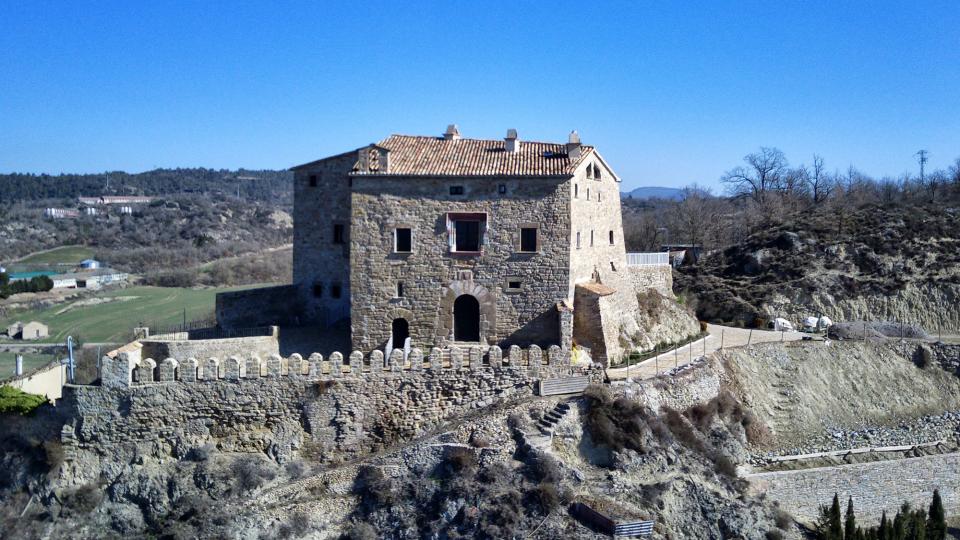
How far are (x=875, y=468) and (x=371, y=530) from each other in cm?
1679

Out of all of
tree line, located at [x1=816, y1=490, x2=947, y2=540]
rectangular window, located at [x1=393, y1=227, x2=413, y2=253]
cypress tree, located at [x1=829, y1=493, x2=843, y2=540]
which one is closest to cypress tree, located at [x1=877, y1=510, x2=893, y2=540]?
tree line, located at [x1=816, y1=490, x2=947, y2=540]

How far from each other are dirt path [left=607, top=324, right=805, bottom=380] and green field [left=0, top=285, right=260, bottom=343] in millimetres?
29206

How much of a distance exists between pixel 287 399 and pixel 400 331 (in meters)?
4.81

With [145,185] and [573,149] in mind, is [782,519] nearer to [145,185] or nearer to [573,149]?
[573,149]

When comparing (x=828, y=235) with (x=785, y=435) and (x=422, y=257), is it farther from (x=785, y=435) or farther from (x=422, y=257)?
(x=422, y=257)

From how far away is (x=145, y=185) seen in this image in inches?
5945

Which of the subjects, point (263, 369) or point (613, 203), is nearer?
point (263, 369)

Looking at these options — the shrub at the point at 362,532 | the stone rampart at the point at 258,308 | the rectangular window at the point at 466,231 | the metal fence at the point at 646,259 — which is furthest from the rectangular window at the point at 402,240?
the metal fence at the point at 646,259

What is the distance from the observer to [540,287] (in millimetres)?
25625

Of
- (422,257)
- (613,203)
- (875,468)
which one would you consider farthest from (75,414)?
(875,468)

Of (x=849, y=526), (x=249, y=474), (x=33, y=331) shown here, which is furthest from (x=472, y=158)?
(x=33, y=331)

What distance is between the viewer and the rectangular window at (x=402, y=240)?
84.3ft

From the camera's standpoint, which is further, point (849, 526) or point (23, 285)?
point (23, 285)

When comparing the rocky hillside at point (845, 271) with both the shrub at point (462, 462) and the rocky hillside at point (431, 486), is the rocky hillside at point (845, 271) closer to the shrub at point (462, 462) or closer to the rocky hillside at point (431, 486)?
the rocky hillside at point (431, 486)
